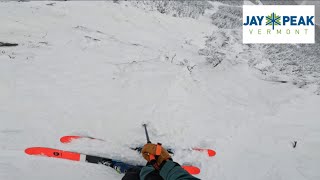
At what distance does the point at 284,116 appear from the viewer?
7.50 m

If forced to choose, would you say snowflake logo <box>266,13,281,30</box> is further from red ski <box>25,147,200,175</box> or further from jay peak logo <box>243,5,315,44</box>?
red ski <box>25,147,200,175</box>

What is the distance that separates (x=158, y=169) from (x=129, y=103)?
2.86 meters

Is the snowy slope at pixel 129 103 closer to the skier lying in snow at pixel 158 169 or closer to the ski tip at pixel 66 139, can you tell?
the ski tip at pixel 66 139

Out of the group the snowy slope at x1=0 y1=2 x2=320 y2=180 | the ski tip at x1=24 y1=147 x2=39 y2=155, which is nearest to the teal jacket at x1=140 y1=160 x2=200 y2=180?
the snowy slope at x1=0 y1=2 x2=320 y2=180

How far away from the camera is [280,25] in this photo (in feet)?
46.0

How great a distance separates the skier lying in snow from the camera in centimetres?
380

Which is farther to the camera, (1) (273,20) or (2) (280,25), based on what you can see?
(1) (273,20)

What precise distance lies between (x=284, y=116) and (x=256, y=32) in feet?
24.0

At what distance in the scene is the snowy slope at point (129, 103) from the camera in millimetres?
5676

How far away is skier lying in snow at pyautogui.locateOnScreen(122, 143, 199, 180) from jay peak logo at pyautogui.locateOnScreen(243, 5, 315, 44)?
374 inches

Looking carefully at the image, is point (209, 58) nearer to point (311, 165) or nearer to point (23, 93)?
point (311, 165)

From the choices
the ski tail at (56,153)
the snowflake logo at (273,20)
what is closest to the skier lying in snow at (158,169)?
the ski tail at (56,153)

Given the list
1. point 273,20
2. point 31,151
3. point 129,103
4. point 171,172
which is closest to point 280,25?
point 273,20

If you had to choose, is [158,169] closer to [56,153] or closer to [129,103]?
[56,153]
